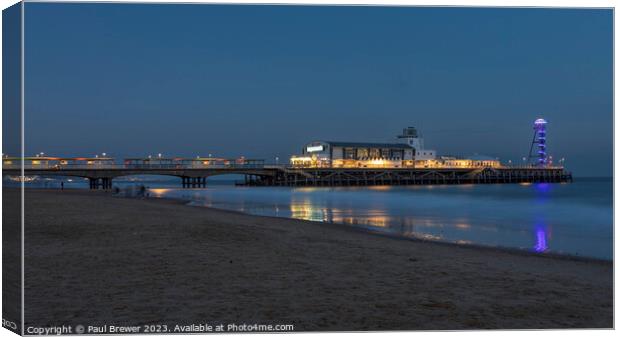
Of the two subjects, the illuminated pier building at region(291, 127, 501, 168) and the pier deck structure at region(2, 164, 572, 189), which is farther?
the illuminated pier building at region(291, 127, 501, 168)

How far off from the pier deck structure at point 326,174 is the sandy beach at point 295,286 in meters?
39.4

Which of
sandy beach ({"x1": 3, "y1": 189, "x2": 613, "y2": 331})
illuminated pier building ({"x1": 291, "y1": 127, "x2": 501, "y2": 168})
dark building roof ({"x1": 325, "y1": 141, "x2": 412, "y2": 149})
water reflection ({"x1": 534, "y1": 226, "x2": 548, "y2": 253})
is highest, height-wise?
dark building roof ({"x1": 325, "y1": 141, "x2": 412, "y2": 149})

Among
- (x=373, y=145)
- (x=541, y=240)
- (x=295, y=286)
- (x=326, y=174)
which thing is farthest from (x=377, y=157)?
(x=295, y=286)

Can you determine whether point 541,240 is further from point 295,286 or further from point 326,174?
point 326,174

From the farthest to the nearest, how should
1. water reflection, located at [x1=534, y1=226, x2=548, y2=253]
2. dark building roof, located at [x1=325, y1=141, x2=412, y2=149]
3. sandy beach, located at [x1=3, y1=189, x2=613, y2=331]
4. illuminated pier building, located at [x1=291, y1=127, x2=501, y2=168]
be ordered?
dark building roof, located at [x1=325, y1=141, x2=412, y2=149]
illuminated pier building, located at [x1=291, y1=127, x2=501, y2=168]
water reflection, located at [x1=534, y1=226, x2=548, y2=253]
sandy beach, located at [x1=3, y1=189, x2=613, y2=331]

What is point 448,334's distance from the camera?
4227 millimetres

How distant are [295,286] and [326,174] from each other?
6316 cm

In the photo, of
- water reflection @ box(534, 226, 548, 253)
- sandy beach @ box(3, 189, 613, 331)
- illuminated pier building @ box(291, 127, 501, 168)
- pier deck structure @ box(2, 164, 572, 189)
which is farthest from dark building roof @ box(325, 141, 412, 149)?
sandy beach @ box(3, 189, 613, 331)

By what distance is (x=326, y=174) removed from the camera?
68750 millimetres

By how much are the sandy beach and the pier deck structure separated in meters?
39.4

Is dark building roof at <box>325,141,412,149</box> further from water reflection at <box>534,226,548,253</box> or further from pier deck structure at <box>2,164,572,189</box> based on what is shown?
water reflection at <box>534,226,548,253</box>

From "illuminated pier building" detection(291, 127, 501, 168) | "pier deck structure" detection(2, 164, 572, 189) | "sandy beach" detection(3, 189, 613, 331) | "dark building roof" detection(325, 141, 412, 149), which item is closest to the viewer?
"sandy beach" detection(3, 189, 613, 331)

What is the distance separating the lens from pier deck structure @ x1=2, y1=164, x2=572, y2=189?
4900 cm

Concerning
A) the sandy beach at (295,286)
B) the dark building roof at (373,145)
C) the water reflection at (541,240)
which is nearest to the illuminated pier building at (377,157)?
the dark building roof at (373,145)
